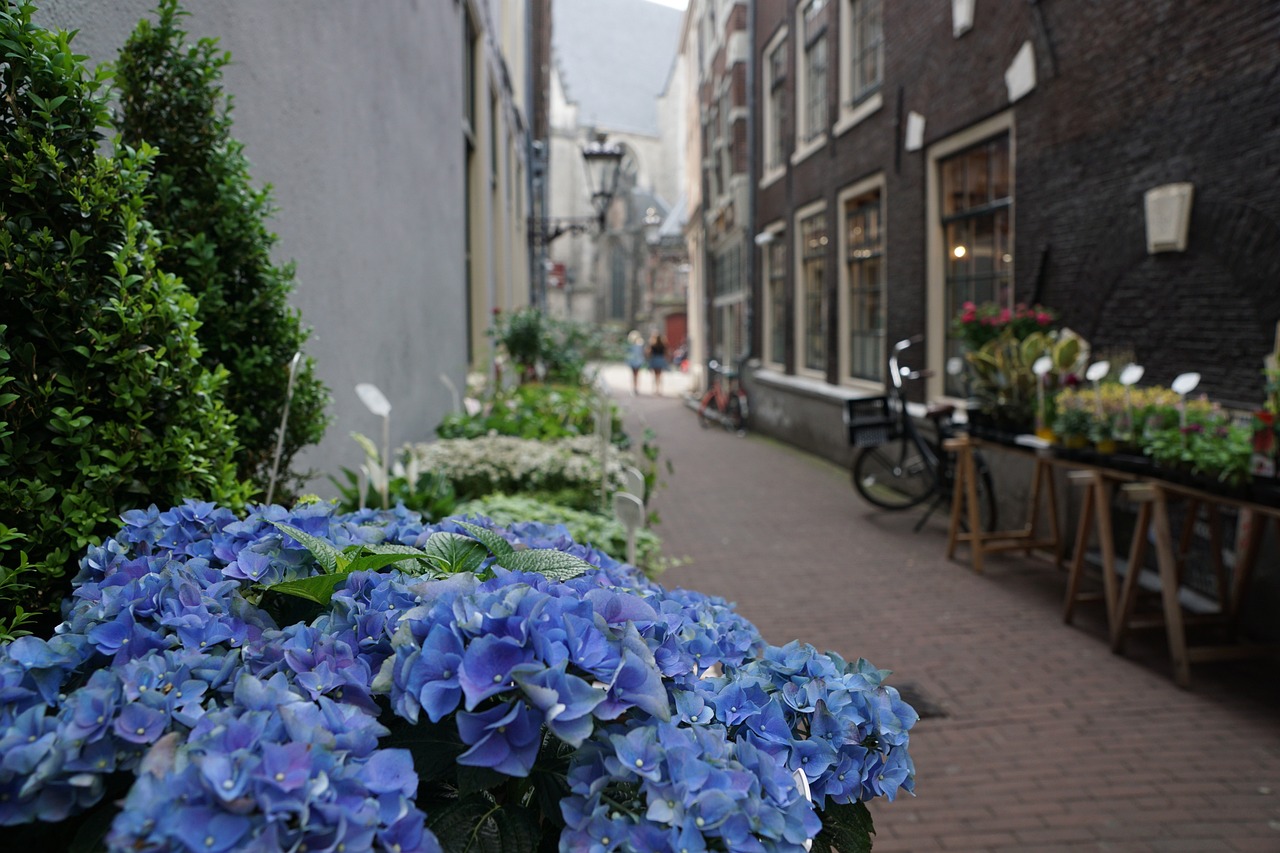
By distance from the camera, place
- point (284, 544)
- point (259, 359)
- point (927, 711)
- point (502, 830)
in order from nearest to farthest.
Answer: point (502, 830), point (284, 544), point (259, 359), point (927, 711)

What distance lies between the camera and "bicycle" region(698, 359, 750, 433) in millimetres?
17578

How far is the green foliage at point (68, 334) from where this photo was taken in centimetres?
135

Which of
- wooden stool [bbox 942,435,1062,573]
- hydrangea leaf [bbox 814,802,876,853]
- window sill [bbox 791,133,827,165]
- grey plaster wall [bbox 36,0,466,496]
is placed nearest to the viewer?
hydrangea leaf [bbox 814,802,876,853]

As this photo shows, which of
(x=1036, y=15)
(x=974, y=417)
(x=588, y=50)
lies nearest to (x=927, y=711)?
(x=974, y=417)

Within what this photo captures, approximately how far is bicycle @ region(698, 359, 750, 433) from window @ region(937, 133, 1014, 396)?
815 cm

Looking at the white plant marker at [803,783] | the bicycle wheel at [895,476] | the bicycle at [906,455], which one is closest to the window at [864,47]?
the bicycle at [906,455]

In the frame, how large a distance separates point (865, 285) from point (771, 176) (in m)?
5.65

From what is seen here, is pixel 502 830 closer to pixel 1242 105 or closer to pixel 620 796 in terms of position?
pixel 620 796

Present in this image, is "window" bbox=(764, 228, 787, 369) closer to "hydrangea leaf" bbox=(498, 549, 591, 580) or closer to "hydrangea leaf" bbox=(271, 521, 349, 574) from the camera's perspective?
"hydrangea leaf" bbox=(498, 549, 591, 580)

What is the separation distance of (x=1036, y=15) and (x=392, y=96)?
200 inches

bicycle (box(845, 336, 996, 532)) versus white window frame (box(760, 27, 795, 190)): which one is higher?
white window frame (box(760, 27, 795, 190))

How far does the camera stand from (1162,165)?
19.6ft

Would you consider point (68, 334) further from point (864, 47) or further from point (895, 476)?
point (864, 47)

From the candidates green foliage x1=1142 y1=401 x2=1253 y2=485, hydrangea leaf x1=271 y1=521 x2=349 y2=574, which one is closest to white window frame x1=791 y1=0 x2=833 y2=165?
green foliage x1=1142 y1=401 x2=1253 y2=485
